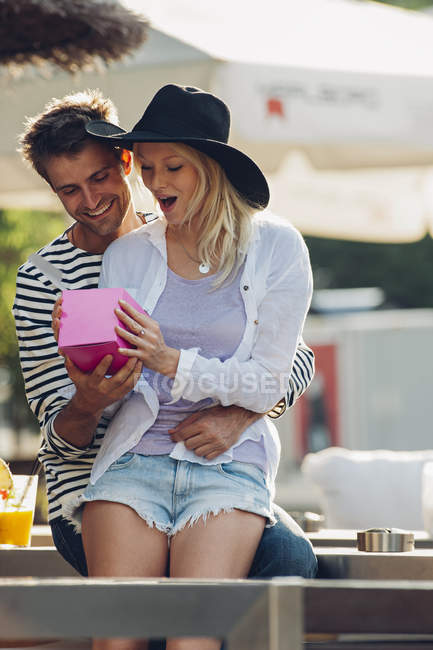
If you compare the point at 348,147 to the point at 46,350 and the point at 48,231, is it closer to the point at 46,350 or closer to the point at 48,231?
the point at 46,350

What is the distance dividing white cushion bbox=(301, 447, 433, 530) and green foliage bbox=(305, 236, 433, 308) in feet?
43.5

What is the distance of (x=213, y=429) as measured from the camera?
2.04m

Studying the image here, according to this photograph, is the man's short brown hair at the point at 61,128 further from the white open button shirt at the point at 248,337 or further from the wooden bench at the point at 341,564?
the wooden bench at the point at 341,564

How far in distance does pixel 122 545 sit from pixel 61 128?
0.96 meters

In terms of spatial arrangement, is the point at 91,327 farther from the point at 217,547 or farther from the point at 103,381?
the point at 217,547

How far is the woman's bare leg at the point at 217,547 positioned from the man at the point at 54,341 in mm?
59

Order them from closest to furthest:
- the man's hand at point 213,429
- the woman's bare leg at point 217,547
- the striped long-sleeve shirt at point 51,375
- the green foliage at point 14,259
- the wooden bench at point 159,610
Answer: the wooden bench at point 159,610 < the woman's bare leg at point 217,547 < the man's hand at point 213,429 < the striped long-sleeve shirt at point 51,375 < the green foliage at point 14,259

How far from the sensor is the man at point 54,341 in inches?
80.7

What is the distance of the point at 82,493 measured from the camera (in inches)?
85.7

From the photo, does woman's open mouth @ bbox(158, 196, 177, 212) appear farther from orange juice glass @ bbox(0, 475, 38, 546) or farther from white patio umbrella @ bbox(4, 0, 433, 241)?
white patio umbrella @ bbox(4, 0, 433, 241)

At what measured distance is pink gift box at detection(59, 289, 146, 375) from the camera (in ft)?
6.21

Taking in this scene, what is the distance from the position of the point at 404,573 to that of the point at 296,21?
363cm

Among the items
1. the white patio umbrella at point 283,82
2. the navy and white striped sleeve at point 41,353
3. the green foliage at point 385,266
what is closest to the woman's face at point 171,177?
the navy and white striped sleeve at point 41,353

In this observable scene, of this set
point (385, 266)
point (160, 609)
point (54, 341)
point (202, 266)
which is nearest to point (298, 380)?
point (202, 266)
